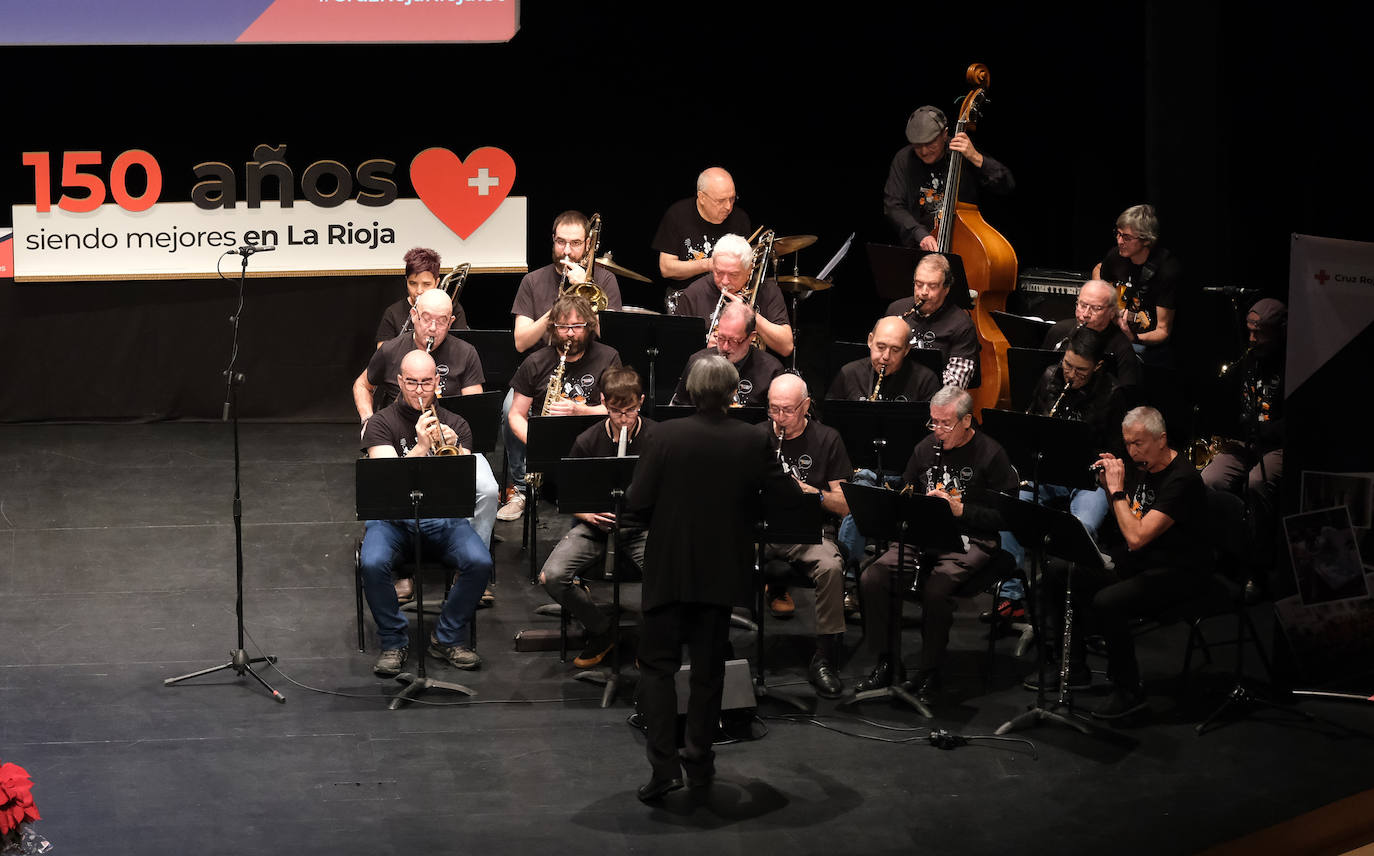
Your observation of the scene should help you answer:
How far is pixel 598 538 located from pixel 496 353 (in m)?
1.88

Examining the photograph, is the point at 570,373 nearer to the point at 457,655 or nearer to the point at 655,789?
the point at 457,655

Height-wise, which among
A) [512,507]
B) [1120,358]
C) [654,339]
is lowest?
[512,507]

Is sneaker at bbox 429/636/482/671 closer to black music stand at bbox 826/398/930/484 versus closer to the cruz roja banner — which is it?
black music stand at bbox 826/398/930/484

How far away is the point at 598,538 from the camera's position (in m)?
7.05

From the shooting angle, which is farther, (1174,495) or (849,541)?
(849,541)

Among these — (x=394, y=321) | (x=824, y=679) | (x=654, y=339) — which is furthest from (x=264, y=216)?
(x=824, y=679)

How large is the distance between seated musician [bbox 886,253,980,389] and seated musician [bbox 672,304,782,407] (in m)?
0.73

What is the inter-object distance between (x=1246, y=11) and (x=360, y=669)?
6018 mm

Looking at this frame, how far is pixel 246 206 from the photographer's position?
9992 mm

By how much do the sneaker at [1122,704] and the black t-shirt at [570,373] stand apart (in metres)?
2.76

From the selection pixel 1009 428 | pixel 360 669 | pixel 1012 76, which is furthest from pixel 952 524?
pixel 1012 76

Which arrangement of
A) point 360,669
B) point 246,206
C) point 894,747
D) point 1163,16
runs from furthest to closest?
point 246,206 < point 1163,16 < point 360,669 < point 894,747

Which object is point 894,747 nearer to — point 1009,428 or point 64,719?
point 1009,428

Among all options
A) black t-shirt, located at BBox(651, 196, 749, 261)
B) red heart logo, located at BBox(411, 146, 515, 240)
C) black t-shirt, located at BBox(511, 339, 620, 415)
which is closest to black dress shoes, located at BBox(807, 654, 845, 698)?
black t-shirt, located at BBox(511, 339, 620, 415)
